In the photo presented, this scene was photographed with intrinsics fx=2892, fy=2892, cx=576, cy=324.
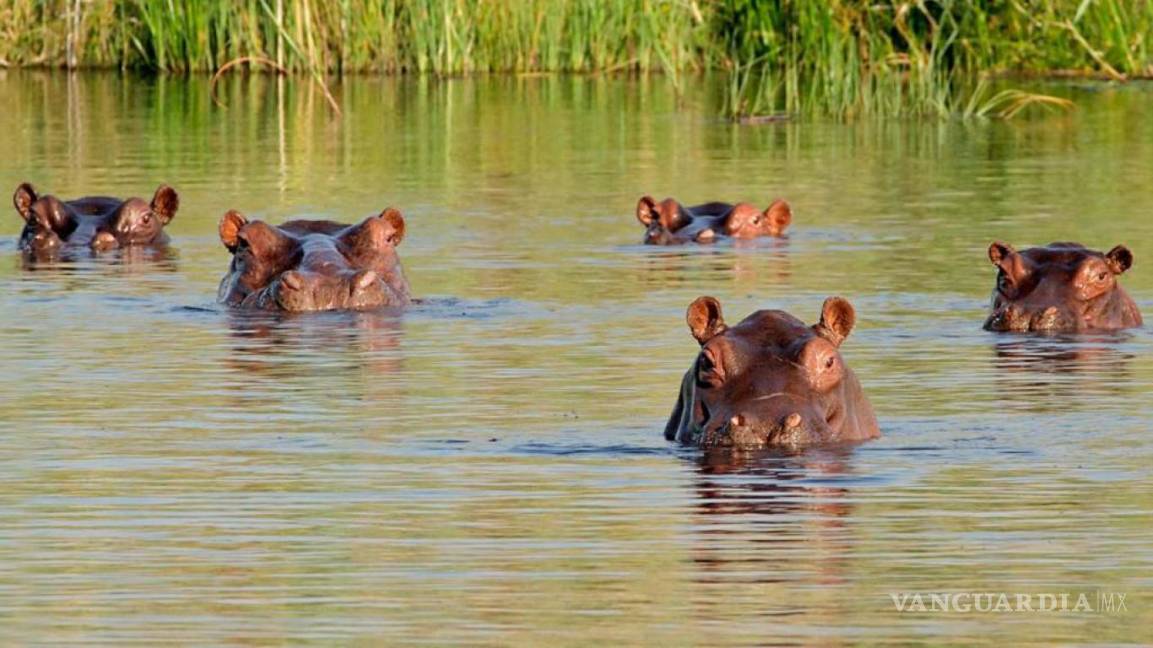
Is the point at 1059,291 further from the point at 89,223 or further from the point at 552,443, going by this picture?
the point at 89,223

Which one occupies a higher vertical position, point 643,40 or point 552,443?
point 643,40

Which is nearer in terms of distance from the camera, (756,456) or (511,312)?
(756,456)

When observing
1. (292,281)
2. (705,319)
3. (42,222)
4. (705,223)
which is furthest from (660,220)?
(705,319)

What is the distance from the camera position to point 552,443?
420 inches

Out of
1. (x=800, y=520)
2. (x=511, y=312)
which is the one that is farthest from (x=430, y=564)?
(x=511, y=312)

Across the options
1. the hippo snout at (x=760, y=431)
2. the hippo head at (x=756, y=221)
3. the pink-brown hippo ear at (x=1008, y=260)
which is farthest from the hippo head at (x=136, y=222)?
the hippo snout at (x=760, y=431)

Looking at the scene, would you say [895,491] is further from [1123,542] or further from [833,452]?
[1123,542]

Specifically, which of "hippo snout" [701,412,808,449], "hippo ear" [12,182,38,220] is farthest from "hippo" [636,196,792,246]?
"hippo snout" [701,412,808,449]

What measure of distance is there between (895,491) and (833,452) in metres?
0.51

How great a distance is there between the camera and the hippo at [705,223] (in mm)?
19922

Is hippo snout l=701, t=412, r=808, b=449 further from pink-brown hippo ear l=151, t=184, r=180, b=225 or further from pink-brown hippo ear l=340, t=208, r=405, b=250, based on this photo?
pink-brown hippo ear l=151, t=184, r=180, b=225

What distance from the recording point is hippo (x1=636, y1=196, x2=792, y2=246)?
65.4 feet

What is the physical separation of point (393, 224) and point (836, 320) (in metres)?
5.78

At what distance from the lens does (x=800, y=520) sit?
28.7 feet
